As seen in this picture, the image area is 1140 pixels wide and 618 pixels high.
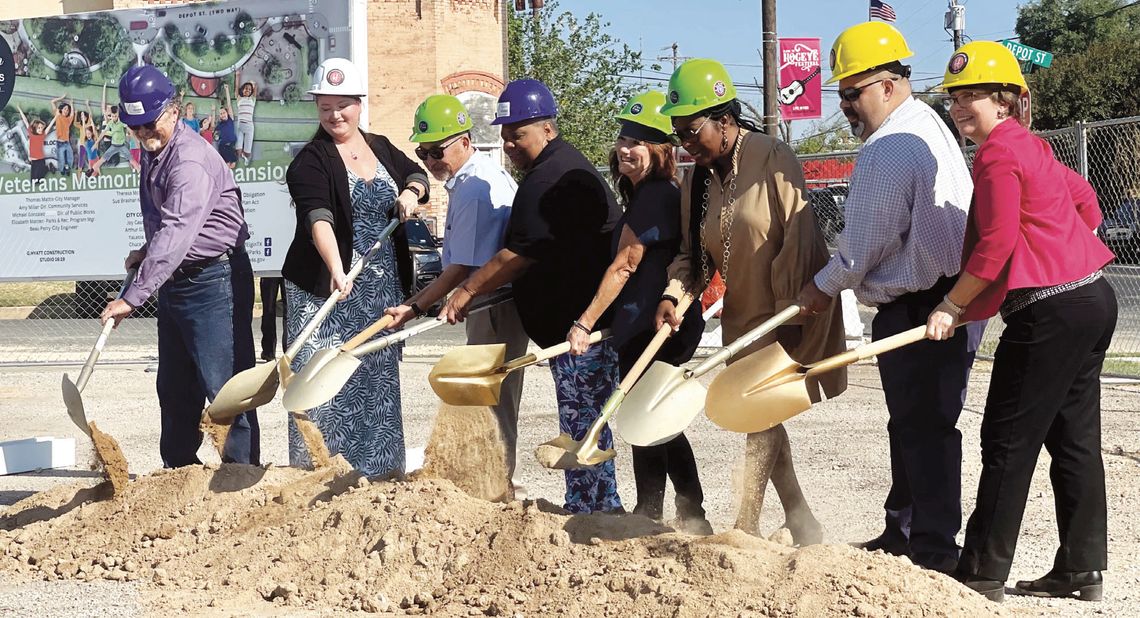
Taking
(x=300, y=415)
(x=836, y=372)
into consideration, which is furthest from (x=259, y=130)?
(x=836, y=372)

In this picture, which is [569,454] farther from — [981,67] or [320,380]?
[981,67]

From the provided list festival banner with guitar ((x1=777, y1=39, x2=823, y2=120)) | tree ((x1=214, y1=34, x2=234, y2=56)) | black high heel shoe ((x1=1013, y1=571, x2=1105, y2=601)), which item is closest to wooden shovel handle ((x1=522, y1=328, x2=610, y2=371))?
black high heel shoe ((x1=1013, y1=571, x2=1105, y2=601))

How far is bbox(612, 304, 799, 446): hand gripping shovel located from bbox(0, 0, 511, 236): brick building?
24.1 metres

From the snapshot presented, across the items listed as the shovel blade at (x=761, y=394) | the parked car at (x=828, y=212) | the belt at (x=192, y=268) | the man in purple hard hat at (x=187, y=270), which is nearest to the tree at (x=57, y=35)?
the man in purple hard hat at (x=187, y=270)

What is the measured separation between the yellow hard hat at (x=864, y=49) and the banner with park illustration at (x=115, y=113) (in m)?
7.34

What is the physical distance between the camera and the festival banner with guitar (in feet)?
55.6

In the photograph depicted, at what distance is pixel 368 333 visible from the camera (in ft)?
18.2

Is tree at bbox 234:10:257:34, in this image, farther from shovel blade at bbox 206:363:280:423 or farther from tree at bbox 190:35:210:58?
shovel blade at bbox 206:363:280:423

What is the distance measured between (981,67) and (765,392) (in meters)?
1.25

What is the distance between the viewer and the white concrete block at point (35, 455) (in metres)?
7.38

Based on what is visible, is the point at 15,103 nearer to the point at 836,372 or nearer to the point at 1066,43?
the point at 836,372

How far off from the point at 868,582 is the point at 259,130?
28.9ft

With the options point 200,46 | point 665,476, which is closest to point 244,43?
point 200,46

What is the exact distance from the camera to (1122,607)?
434 cm
